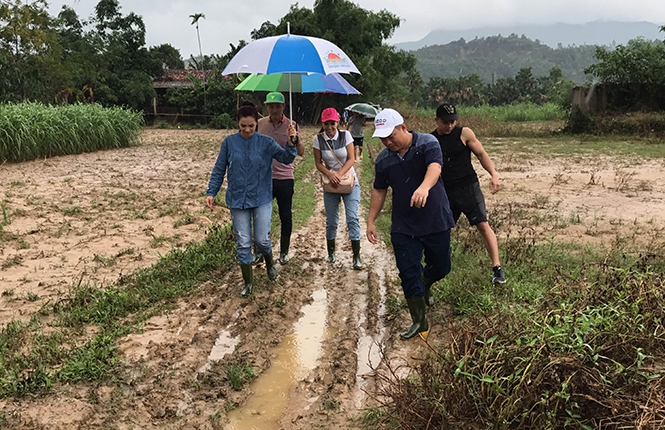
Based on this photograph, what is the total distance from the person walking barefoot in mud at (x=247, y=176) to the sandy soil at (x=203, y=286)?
636mm

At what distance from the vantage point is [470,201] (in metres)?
5.03

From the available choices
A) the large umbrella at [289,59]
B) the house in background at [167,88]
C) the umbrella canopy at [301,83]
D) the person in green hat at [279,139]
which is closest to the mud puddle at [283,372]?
the person in green hat at [279,139]

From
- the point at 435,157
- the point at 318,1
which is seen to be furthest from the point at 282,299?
the point at 318,1

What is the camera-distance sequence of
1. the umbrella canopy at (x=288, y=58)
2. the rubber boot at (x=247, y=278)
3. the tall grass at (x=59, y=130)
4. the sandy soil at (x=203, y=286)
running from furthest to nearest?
1. the tall grass at (x=59, y=130)
2. the umbrella canopy at (x=288, y=58)
3. the rubber boot at (x=247, y=278)
4. the sandy soil at (x=203, y=286)

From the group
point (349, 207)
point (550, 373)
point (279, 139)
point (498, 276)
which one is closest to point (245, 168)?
point (279, 139)

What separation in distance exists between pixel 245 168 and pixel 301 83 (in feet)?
6.90

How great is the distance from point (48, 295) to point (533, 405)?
4.64 m

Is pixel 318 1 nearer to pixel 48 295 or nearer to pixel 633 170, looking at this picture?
pixel 633 170

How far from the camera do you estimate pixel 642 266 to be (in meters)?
4.62

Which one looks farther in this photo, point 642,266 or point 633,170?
point 633,170

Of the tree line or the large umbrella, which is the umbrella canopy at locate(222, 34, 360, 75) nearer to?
the large umbrella

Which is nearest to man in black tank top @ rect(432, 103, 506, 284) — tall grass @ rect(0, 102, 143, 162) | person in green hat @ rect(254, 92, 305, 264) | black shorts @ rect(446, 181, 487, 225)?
black shorts @ rect(446, 181, 487, 225)

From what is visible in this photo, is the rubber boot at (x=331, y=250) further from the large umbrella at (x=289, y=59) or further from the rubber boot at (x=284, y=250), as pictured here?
the large umbrella at (x=289, y=59)

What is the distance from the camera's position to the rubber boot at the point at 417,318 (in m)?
4.20
